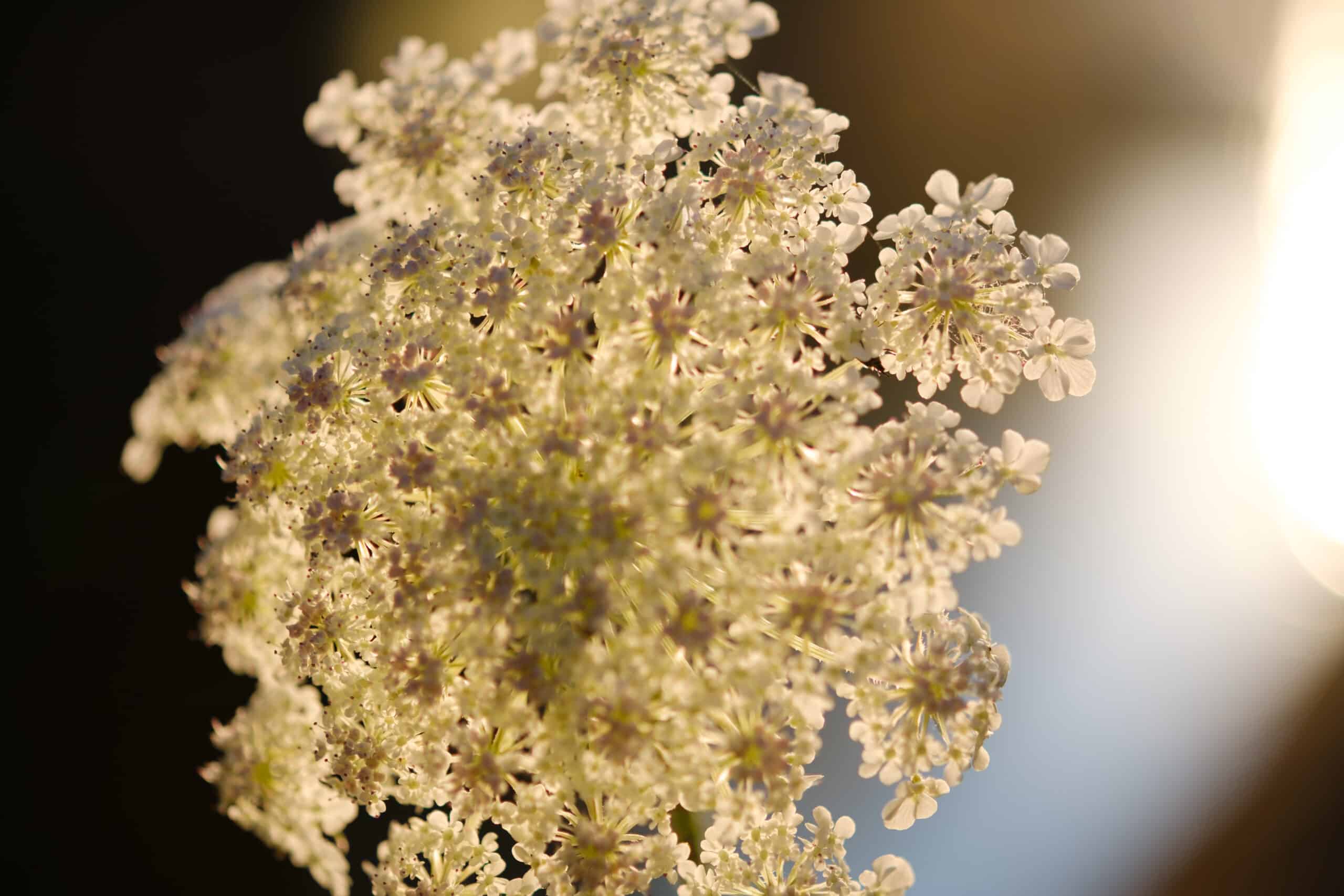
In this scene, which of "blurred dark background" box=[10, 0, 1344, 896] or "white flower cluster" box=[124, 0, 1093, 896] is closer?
"white flower cluster" box=[124, 0, 1093, 896]

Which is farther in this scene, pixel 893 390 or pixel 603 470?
Result: pixel 893 390

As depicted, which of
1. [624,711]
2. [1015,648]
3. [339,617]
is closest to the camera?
[624,711]

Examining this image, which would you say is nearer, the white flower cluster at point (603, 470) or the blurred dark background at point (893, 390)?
the white flower cluster at point (603, 470)

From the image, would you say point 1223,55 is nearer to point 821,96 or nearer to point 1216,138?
point 1216,138

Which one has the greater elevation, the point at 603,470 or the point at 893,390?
the point at 893,390

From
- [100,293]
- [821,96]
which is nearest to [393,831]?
[100,293]

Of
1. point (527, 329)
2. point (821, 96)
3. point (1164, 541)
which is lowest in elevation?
point (527, 329)

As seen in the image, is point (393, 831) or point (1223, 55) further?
point (1223, 55)

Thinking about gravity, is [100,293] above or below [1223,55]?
below
